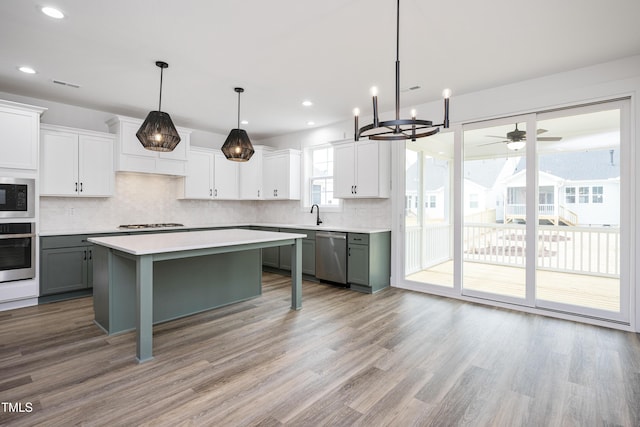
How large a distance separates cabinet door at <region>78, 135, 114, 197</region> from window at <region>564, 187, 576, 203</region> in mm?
5915

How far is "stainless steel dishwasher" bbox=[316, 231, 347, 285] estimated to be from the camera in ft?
16.1

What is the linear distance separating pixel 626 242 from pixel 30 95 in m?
7.15

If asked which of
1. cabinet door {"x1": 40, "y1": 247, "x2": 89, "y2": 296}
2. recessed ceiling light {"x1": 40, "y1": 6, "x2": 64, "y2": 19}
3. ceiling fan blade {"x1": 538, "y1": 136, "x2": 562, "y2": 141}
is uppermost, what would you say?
recessed ceiling light {"x1": 40, "y1": 6, "x2": 64, "y2": 19}

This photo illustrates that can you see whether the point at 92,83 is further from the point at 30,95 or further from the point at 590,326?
the point at 590,326

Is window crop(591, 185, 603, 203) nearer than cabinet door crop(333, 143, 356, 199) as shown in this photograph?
Yes

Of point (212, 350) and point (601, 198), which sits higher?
point (601, 198)

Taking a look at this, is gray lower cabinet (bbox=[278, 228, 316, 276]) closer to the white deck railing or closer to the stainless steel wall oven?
the white deck railing

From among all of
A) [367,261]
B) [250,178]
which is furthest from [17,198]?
[367,261]

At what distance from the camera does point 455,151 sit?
4.38 m

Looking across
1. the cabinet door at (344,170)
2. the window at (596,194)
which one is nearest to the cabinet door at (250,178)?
the cabinet door at (344,170)

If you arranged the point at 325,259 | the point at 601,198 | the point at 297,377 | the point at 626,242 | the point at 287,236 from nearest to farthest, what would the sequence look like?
the point at 297,377
the point at 626,242
the point at 601,198
the point at 287,236
the point at 325,259

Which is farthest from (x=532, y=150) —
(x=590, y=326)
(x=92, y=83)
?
(x=92, y=83)

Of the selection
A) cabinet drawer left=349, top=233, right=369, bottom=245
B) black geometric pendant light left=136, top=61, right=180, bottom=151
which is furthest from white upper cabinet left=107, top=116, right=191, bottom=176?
cabinet drawer left=349, top=233, right=369, bottom=245

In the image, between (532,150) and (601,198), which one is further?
(532,150)
